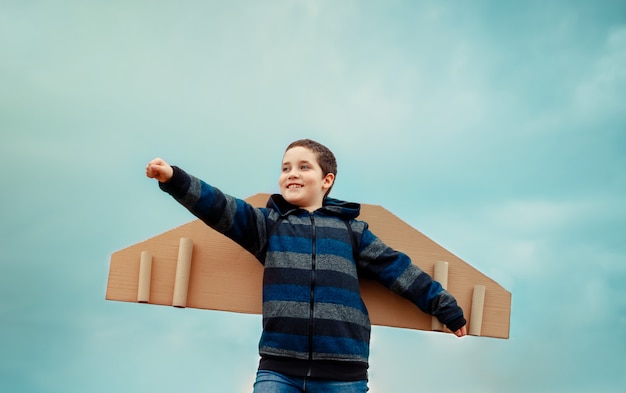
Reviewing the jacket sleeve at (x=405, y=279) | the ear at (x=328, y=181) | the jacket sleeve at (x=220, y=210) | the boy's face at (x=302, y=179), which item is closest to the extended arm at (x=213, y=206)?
the jacket sleeve at (x=220, y=210)

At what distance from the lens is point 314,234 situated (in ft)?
9.66

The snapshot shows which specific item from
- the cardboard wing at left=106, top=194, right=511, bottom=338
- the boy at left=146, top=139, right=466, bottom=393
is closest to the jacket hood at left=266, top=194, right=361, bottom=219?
the boy at left=146, top=139, right=466, bottom=393

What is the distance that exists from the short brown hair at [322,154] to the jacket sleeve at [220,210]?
12.6 inches

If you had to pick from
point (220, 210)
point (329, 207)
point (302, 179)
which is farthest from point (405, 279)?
point (220, 210)

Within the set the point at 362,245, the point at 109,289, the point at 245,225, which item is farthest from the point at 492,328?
the point at 109,289

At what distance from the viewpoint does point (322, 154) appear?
314 centimetres

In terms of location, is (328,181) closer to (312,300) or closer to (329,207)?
(329,207)

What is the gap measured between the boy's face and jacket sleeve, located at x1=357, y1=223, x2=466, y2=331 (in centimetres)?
26

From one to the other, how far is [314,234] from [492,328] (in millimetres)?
919

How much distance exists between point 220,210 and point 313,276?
430mm

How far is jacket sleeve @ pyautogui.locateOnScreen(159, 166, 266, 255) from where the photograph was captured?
2.73m

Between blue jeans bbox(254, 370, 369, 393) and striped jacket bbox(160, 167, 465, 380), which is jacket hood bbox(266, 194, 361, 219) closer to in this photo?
striped jacket bbox(160, 167, 465, 380)

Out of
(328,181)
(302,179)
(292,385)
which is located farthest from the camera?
(328,181)

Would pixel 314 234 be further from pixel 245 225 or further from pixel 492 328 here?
pixel 492 328
